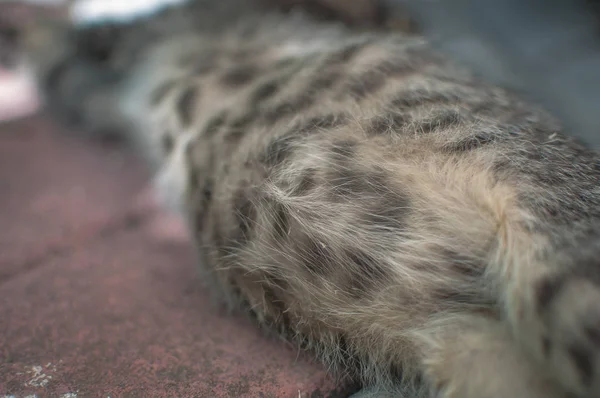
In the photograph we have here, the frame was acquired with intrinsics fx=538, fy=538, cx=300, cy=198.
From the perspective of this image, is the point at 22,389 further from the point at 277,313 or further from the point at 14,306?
the point at 277,313

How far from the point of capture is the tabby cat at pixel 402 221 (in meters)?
0.57

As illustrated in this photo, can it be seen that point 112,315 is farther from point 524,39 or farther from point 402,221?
point 524,39

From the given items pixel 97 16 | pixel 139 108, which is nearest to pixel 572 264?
pixel 139 108

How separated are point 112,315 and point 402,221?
1.69ft

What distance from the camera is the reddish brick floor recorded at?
0.75m

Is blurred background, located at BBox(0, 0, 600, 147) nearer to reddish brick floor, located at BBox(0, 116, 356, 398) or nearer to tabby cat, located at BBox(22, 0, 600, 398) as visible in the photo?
tabby cat, located at BBox(22, 0, 600, 398)

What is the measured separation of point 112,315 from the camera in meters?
0.90

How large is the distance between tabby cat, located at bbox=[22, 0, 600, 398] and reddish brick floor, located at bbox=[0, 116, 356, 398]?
6 cm

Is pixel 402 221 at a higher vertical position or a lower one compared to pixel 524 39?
lower

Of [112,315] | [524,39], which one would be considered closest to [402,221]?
[112,315]

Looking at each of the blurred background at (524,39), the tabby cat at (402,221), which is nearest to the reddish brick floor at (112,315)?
the tabby cat at (402,221)

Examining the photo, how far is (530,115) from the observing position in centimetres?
84

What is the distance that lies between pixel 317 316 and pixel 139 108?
3.35ft

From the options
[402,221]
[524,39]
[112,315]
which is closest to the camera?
[402,221]
